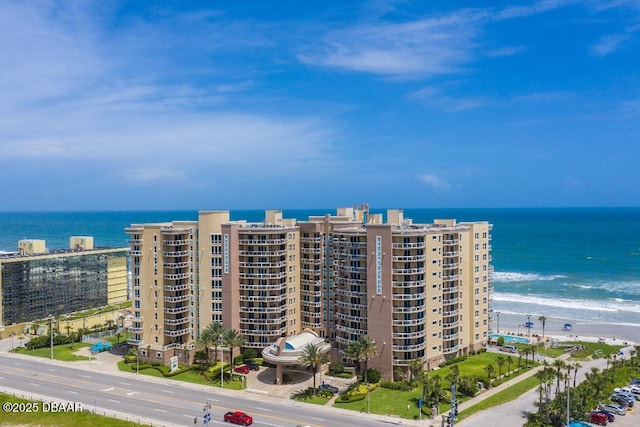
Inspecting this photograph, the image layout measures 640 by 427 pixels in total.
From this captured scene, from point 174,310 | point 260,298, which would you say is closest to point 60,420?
point 174,310

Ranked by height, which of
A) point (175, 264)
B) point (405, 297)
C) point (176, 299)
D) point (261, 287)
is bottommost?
point (176, 299)

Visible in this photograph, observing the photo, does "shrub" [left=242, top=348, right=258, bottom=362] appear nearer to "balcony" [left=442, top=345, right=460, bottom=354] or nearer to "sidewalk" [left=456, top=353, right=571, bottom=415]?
"balcony" [left=442, top=345, right=460, bottom=354]

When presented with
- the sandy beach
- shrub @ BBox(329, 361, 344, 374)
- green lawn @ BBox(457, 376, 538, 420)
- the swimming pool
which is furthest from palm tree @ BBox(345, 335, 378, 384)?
the sandy beach

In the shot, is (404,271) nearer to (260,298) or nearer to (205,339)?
(260,298)

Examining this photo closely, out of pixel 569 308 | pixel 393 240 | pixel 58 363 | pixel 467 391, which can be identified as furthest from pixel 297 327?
pixel 569 308

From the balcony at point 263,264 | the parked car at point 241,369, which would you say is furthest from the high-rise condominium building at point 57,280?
the parked car at point 241,369

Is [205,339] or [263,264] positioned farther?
[263,264]

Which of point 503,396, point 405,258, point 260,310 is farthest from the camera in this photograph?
point 260,310
